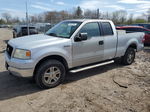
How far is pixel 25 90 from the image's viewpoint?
12.3ft

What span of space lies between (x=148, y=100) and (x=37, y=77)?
283cm

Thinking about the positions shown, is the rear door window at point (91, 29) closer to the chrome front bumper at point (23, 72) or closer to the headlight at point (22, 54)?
the headlight at point (22, 54)

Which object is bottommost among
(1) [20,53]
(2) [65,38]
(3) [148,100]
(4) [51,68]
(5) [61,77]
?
(3) [148,100]

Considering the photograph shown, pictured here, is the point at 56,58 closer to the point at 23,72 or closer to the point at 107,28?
the point at 23,72

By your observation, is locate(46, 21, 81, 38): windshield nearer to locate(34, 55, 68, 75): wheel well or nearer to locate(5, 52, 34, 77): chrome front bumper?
locate(34, 55, 68, 75): wheel well

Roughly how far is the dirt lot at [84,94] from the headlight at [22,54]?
976 millimetres

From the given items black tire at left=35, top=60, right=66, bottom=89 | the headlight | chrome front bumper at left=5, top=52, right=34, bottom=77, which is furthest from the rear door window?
chrome front bumper at left=5, top=52, right=34, bottom=77

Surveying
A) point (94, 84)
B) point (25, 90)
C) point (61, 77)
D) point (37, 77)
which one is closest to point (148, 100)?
point (94, 84)

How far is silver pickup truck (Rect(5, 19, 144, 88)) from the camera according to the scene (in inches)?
135

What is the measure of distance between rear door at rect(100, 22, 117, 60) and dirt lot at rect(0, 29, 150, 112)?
A: 74 centimetres

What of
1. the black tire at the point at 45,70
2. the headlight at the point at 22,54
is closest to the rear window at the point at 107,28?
the black tire at the point at 45,70

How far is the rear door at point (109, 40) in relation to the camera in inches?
187

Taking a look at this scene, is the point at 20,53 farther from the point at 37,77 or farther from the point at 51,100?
the point at 51,100

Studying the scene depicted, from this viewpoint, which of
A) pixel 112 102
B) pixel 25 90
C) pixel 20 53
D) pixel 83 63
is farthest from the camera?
pixel 83 63
